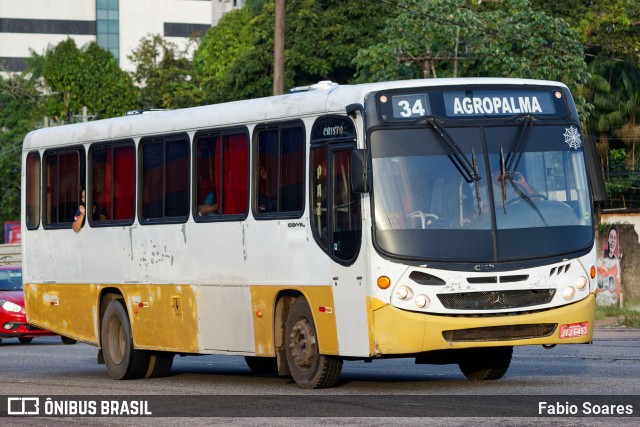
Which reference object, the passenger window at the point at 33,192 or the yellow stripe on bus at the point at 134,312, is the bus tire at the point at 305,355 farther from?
the passenger window at the point at 33,192

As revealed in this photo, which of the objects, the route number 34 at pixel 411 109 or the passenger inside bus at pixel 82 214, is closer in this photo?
the route number 34 at pixel 411 109

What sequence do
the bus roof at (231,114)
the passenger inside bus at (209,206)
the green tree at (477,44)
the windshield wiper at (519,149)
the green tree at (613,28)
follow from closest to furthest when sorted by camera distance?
the windshield wiper at (519,149) → the bus roof at (231,114) → the passenger inside bus at (209,206) → the green tree at (477,44) → the green tree at (613,28)

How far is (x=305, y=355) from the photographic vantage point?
1531 cm

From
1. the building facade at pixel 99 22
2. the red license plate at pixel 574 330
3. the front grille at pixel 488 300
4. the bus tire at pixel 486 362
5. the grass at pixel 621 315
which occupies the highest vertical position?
the building facade at pixel 99 22

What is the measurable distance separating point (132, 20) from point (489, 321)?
10747 centimetres

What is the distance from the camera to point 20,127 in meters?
83.9

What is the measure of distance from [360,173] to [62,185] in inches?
282

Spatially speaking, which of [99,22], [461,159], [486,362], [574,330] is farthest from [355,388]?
[99,22]

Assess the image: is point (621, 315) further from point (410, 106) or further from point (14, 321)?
point (410, 106)

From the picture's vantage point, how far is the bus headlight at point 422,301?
14055 millimetres

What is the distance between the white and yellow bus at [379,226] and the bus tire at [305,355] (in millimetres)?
21

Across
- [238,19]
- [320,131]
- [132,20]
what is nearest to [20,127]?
[238,19]

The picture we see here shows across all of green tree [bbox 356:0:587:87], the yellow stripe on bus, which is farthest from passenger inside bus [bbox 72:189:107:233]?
green tree [bbox 356:0:587:87]

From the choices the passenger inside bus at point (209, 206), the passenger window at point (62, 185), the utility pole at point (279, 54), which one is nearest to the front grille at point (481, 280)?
the passenger inside bus at point (209, 206)
